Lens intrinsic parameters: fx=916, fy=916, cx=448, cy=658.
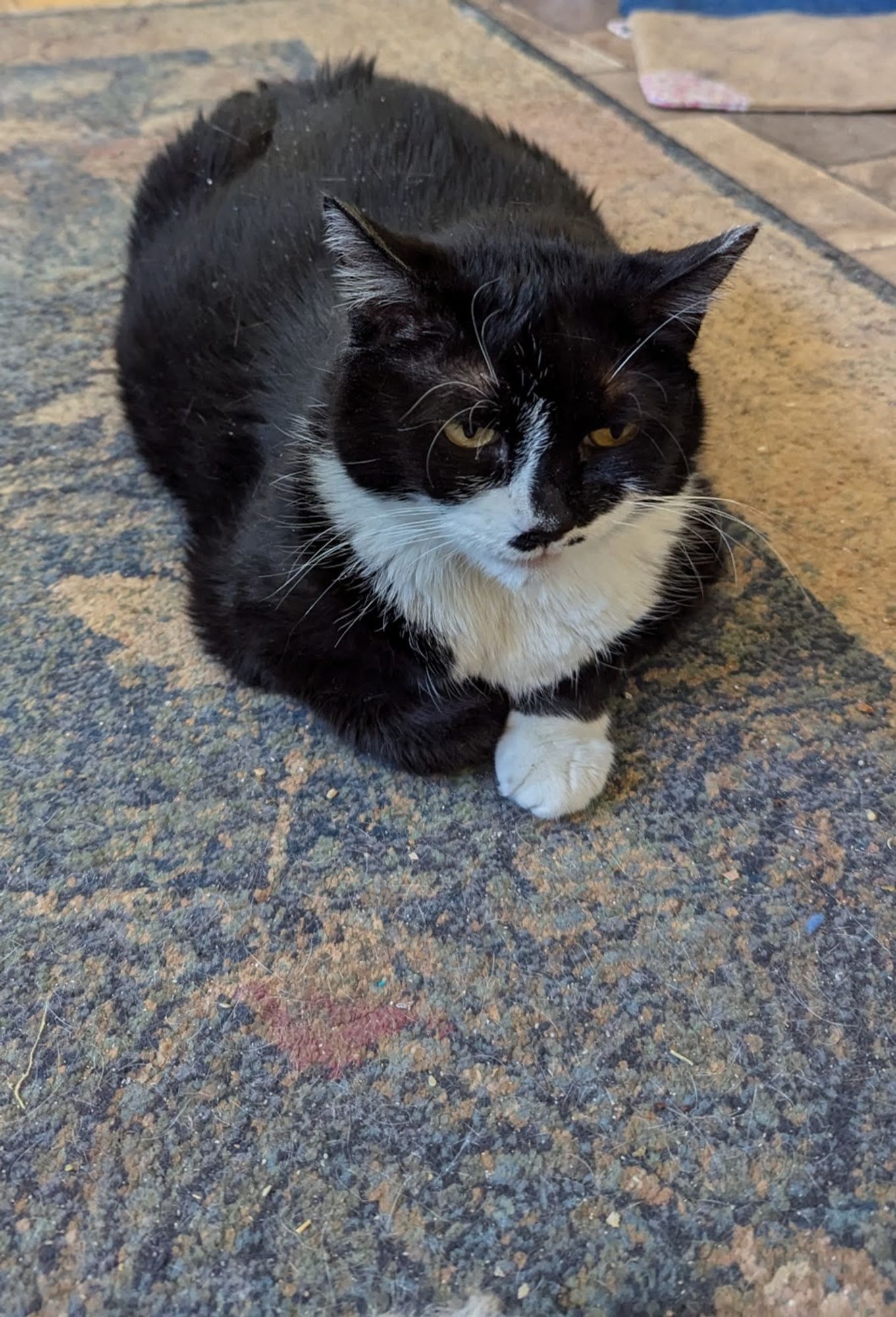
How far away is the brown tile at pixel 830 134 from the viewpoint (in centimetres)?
204

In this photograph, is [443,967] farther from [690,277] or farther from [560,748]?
[690,277]

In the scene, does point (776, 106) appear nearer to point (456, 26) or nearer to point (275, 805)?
point (456, 26)

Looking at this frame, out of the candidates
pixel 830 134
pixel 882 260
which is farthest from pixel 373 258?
pixel 830 134

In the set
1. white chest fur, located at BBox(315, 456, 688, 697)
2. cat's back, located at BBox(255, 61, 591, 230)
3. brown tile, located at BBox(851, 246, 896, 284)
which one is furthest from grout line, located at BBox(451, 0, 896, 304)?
white chest fur, located at BBox(315, 456, 688, 697)

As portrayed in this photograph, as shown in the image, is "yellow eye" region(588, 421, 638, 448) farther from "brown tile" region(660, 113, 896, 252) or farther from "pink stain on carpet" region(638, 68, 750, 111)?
"pink stain on carpet" region(638, 68, 750, 111)

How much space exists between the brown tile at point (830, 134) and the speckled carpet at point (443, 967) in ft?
3.45

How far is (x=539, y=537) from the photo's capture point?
0.77 meters

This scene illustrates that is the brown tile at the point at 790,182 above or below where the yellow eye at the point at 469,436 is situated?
above

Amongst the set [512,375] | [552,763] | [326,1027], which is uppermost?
[512,375]

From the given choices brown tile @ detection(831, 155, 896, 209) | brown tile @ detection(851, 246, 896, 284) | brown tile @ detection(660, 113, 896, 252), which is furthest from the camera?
brown tile @ detection(831, 155, 896, 209)

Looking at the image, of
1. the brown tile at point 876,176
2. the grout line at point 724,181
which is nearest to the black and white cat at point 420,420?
the grout line at point 724,181

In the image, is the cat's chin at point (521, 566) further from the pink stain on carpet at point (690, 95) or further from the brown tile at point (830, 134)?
the pink stain on carpet at point (690, 95)

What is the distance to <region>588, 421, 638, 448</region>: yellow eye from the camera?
0.79m

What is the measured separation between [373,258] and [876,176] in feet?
5.67
